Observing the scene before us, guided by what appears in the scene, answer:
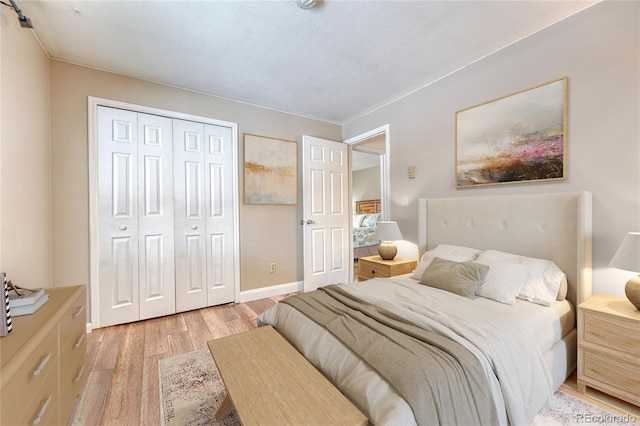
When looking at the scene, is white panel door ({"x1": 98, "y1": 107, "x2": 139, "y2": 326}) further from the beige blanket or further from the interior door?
the beige blanket

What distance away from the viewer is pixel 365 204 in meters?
7.74

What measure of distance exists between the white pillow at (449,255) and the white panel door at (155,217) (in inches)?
102

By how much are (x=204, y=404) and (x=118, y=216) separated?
2032 millimetres

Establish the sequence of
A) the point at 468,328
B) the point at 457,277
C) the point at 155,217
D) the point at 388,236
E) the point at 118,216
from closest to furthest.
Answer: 1. the point at 468,328
2. the point at 457,277
3. the point at 118,216
4. the point at 155,217
5. the point at 388,236

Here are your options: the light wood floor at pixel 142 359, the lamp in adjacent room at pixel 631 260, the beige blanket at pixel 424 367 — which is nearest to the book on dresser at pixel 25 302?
the light wood floor at pixel 142 359

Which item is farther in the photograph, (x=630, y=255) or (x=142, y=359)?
(x=142, y=359)

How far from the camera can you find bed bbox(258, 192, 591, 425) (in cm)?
101

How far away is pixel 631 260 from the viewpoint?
56.9 inches

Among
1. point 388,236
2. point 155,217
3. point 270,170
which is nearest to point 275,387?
point 388,236

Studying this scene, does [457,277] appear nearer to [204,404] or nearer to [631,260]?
[631,260]

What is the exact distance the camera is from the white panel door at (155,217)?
2.77 meters

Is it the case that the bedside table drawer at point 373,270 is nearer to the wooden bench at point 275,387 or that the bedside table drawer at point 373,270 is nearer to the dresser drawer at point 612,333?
the dresser drawer at point 612,333

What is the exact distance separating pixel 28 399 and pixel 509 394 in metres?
1.94

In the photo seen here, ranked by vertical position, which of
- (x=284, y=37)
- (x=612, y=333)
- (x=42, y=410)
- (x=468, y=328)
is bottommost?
(x=42, y=410)
